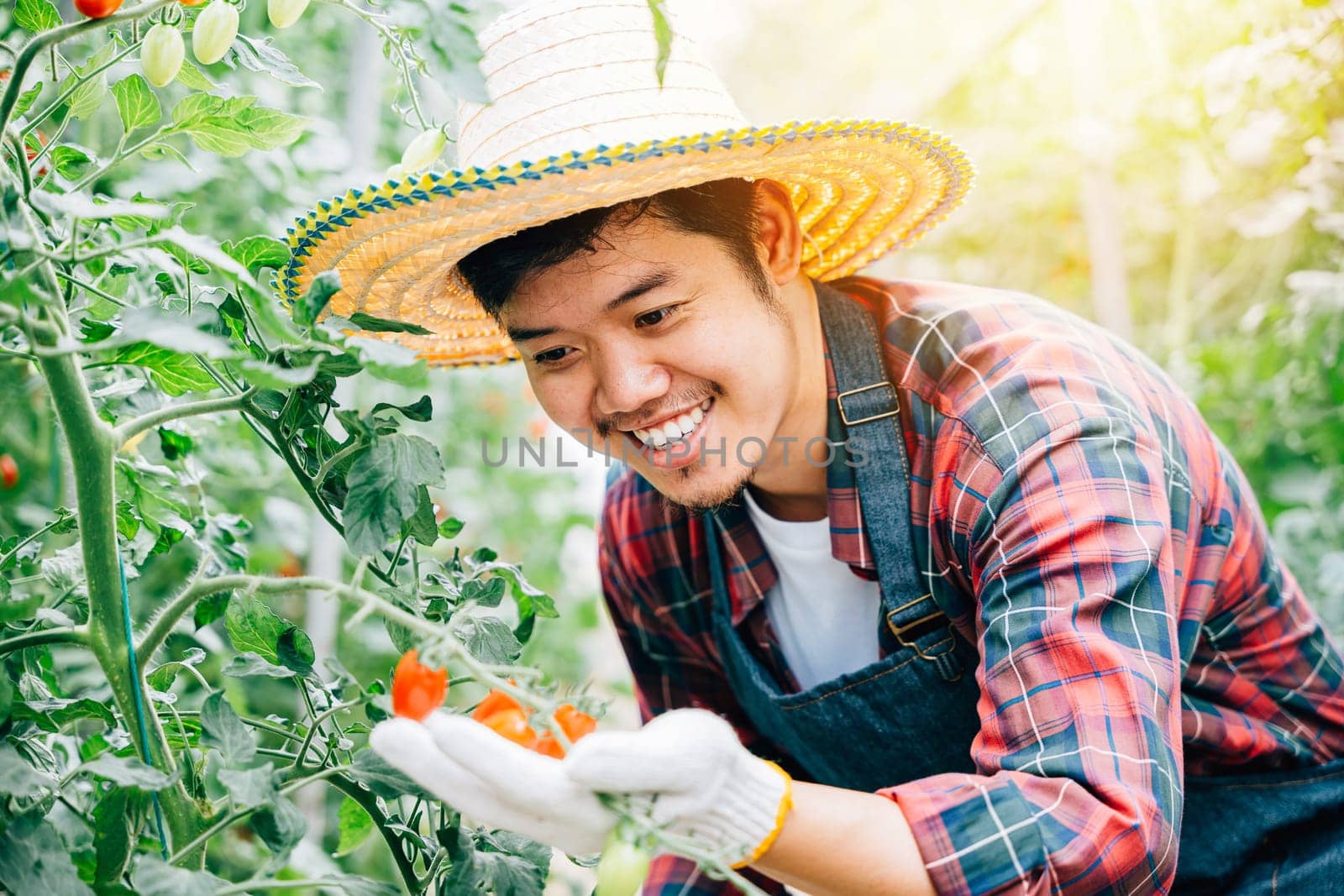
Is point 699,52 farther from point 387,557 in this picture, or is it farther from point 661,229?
point 387,557

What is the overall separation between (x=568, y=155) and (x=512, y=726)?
531mm

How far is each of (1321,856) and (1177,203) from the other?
10.8ft

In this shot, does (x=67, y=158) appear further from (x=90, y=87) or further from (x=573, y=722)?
(x=573, y=722)

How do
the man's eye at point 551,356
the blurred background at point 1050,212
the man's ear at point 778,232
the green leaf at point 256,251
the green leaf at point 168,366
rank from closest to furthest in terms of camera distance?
the green leaf at point 168,366
the green leaf at point 256,251
the man's eye at point 551,356
the man's ear at point 778,232
the blurred background at point 1050,212

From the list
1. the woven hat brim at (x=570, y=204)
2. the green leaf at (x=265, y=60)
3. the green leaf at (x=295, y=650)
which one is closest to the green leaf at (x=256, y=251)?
the woven hat brim at (x=570, y=204)

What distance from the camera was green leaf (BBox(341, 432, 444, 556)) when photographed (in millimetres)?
887

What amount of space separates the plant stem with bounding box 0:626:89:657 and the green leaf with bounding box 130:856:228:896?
202 millimetres

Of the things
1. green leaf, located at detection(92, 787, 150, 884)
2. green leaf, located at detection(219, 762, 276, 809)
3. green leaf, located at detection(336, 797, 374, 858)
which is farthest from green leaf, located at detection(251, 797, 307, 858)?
green leaf, located at detection(336, 797, 374, 858)

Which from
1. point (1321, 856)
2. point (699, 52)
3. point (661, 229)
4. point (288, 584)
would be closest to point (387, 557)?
point (288, 584)

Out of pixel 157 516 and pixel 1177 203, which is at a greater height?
pixel 1177 203

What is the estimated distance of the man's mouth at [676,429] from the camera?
1.36 metres

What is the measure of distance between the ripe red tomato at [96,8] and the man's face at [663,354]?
21.2 inches

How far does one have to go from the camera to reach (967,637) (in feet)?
4.50

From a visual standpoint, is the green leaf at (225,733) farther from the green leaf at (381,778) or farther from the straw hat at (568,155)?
the straw hat at (568,155)
